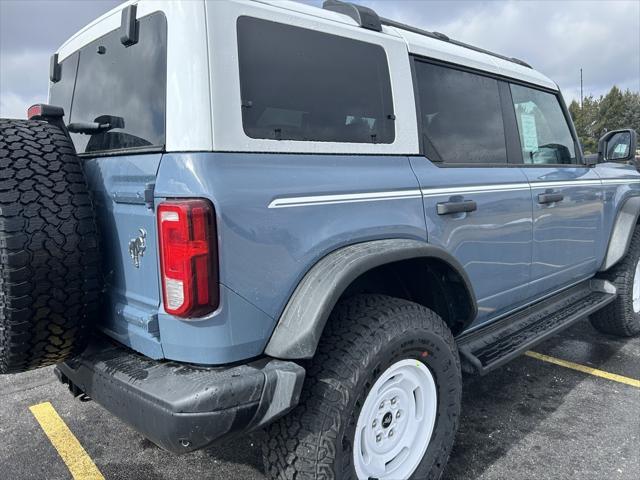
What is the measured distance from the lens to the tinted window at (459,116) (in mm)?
2564

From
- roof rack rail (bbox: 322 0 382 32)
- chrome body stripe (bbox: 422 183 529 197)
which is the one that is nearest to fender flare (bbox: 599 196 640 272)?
chrome body stripe (bbox: 422 183 529 197)

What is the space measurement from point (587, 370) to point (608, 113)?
58.9 meters

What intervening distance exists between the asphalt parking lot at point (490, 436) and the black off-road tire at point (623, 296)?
0.59 metres

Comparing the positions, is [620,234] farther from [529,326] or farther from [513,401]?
[513,401]

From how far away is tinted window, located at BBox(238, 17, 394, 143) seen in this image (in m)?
1.81

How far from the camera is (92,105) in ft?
7.70

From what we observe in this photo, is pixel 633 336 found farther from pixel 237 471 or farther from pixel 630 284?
pixel 237 471

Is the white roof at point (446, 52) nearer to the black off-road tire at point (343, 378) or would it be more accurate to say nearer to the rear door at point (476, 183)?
the rear door at point (476, 183)

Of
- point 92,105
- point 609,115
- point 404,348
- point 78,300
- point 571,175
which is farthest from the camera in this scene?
point 609,115

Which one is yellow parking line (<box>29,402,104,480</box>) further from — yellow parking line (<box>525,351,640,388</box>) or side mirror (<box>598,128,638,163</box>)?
side mirror (<box>598,128,638,163</box>)

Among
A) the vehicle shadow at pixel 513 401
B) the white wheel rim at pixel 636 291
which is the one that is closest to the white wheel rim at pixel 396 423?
the vehicle shadow at pixel 513 401

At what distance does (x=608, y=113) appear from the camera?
5306 cm

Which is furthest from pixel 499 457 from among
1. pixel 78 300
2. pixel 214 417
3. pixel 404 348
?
pixel 78 300

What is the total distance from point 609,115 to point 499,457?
60.3m
